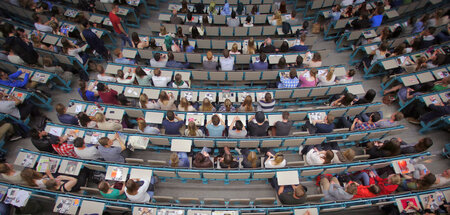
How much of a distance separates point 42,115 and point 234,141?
757cm

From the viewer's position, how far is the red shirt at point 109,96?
7691mm

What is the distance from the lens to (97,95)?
8.20 m

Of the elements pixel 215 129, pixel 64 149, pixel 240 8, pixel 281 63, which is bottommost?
pixel 64 149

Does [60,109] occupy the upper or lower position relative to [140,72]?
lower

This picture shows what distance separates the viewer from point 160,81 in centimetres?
846

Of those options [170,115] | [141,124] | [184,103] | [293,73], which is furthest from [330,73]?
[141,124]

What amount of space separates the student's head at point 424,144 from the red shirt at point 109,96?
964 centimetres

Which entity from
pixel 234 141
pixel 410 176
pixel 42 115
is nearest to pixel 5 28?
pixel 42 115

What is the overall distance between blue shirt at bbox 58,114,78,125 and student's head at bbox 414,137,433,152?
34.6 ft

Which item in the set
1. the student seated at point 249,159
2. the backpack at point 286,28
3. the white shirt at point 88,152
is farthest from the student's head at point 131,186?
the backpack at point 286,28

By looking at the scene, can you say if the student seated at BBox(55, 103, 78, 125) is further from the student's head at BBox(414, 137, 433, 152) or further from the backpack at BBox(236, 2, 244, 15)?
the student's head at BBox(414, 137, 433, 152)

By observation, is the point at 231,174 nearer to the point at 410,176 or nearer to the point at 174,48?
the point at 410,176

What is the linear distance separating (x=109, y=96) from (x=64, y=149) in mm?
2089

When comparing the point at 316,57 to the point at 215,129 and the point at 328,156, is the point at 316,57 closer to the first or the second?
the point at 328,156
